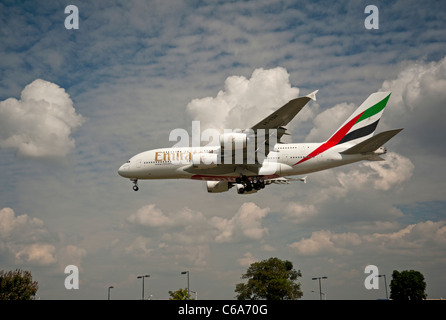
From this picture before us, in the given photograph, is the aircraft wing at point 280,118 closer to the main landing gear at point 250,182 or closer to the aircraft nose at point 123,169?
the main landing gear at point 250,182

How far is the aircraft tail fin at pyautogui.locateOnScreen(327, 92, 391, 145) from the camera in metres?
42.3

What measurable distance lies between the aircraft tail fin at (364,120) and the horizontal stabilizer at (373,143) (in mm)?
2992

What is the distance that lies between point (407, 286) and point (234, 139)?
8347 cm

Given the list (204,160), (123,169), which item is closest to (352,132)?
(204,160)

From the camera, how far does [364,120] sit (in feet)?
144

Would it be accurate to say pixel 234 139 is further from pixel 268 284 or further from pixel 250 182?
pixel 268 284

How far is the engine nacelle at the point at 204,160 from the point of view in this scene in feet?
129

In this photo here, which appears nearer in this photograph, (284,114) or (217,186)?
(284,114)

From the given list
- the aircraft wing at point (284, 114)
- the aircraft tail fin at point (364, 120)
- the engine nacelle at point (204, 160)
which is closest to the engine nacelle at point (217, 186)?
the engine nacelle at point (204, 160)

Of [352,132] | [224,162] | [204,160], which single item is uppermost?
[352,132]
